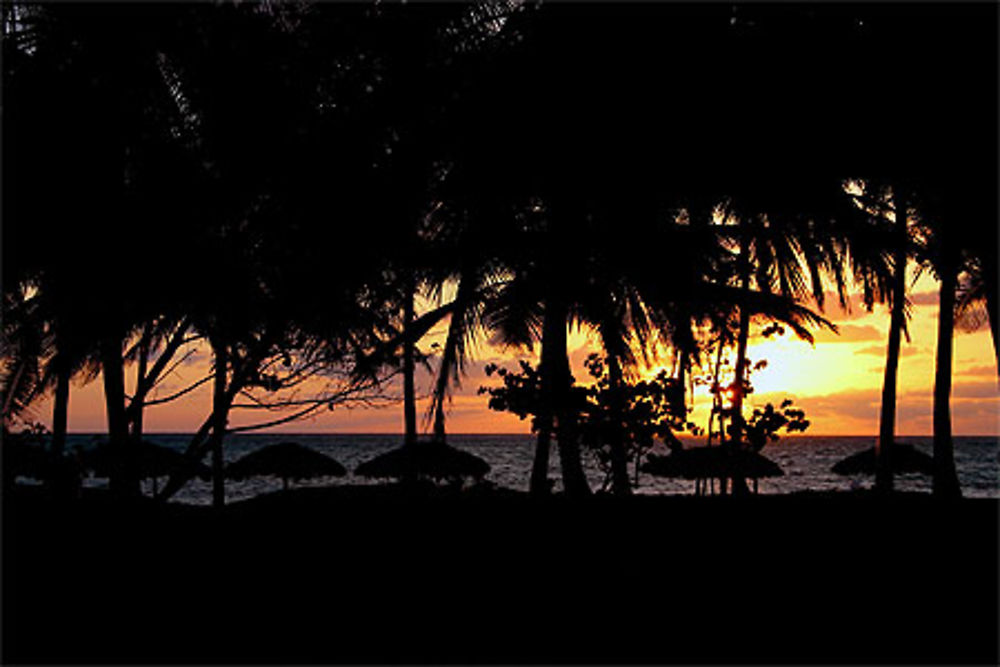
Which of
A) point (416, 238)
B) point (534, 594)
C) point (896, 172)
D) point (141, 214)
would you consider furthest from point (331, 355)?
point (896, 172)

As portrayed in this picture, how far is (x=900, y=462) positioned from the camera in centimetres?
2525

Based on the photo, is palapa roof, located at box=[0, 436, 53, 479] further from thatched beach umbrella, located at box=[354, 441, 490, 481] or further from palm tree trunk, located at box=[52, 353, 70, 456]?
thatched beach umbrella, located at box=[354, 441, 490, 481]

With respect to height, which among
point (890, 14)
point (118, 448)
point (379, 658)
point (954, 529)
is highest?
point (890, 14)

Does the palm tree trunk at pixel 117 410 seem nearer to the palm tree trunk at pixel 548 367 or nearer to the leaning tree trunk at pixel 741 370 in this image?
the palm tree trunk at pixel 548 367

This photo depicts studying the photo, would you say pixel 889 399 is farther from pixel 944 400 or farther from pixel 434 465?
pixel 434 465

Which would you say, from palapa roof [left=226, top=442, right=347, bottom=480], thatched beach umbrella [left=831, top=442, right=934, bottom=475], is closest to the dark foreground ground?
palapa roof [left=226, top=442, right=347, bottom=480]

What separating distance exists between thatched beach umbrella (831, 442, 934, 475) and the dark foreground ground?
55.3ft

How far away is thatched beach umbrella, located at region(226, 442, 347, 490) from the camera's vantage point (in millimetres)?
24703

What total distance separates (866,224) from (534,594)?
18.8 feet

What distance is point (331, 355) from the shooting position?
28.4 feet

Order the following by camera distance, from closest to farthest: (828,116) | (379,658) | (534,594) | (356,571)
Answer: (379,658) < (534,594) < (356,571) < (828,116)

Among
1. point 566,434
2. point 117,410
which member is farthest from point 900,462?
point 117,410

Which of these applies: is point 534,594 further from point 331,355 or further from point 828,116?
point 828,116

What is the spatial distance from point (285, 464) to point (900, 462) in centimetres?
1833
